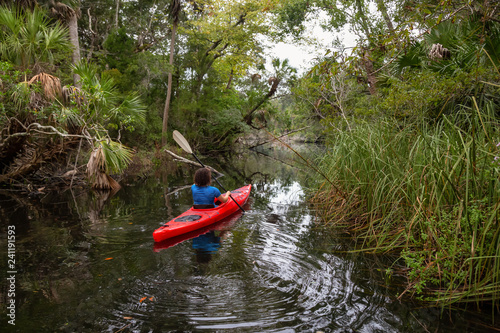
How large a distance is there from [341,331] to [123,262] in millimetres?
2998

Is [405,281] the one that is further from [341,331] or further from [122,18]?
[122,18]

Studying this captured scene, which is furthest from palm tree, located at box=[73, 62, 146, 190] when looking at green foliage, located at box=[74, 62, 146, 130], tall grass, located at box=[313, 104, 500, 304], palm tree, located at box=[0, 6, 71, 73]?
tall grass, located at box=[313, 104, 500, 304]

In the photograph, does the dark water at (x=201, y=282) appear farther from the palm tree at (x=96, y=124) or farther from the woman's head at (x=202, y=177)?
the palm tree at (x=96, y=124)

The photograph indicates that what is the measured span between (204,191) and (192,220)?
0.72m

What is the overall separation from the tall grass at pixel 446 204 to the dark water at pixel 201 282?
0.35 metres

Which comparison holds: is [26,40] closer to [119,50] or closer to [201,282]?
[201,282]

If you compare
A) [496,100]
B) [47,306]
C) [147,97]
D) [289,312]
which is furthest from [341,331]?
[147,97]

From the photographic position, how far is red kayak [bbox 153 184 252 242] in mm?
5617

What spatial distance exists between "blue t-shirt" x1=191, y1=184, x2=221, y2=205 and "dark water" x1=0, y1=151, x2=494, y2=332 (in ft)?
1.96

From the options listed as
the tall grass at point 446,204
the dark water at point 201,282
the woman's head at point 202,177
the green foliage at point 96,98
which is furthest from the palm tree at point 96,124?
the tall grass at point 446,204

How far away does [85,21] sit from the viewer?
69.7 feet

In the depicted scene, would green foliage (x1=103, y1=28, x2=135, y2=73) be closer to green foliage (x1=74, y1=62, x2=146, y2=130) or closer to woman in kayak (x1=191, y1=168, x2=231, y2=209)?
green foliage (x1=74, y1=62, x2=146, y2=130)

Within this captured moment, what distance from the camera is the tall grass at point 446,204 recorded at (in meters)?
2.96

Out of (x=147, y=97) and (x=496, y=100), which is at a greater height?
(x=147, y=97)
